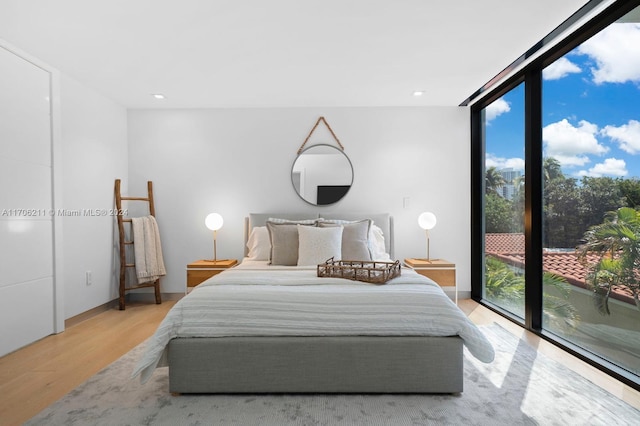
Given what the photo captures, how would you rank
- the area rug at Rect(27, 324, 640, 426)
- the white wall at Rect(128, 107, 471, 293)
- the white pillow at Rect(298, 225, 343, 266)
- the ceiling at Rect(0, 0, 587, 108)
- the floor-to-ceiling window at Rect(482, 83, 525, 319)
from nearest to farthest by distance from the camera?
the area rug at Rect(27, 324, 640, 426), the ceiling at Rect(0, 0, 587, 108), the white pillow at Rect(298, 225, 343, 266), the floor-to-ceiling window at Rect(482, 83, 525, 319), the white wall at Rect(128, 107, 471, 293)

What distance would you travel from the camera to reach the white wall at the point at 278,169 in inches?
192

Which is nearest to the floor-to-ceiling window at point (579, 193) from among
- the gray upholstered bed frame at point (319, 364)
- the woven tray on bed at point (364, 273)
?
the gray upholstered bed frame at point (319, 364)

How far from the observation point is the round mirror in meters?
4.90

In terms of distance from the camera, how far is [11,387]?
97.9 inches

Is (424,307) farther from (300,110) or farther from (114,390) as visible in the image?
(300,110)

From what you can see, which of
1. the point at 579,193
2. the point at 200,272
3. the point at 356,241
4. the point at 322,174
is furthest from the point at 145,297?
the point at 579,193

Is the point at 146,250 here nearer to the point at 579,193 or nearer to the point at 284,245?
the point at 284,245

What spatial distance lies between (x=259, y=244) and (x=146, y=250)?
56.7 inches

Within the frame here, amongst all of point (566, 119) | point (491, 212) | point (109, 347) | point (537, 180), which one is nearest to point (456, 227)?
point (491, 212)

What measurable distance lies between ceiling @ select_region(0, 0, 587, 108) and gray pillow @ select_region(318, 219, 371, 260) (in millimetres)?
1482

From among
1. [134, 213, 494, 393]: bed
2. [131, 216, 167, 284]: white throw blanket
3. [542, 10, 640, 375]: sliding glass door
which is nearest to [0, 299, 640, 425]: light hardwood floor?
[542, 10, 640, 375]: sliding glass door

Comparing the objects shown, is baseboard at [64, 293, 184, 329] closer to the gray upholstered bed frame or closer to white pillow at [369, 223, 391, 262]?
the gray upholstered bed frame

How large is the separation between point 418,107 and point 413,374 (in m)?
3.51

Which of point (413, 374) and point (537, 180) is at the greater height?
point (537, 180)
